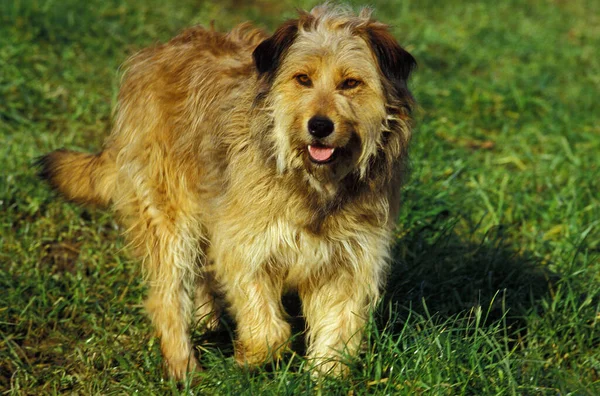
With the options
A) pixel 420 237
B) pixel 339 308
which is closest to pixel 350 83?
pixel 339 308

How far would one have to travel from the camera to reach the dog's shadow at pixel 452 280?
494 centimetres

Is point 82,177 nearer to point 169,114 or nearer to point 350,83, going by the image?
point 169,114

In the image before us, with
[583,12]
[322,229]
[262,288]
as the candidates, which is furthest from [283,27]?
[583,12]

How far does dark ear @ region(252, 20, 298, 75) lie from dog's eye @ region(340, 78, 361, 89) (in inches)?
12.2

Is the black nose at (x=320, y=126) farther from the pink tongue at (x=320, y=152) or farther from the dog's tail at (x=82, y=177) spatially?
the dog's tail at (x=82, y=177)

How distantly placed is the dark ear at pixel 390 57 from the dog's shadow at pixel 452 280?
1.32 metres

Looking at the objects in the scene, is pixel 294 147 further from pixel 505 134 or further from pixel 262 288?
pixel 505 134

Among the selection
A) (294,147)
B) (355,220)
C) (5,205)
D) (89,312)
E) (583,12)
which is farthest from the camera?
(583,12)

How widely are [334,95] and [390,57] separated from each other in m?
0.31

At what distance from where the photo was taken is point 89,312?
4.96 metres

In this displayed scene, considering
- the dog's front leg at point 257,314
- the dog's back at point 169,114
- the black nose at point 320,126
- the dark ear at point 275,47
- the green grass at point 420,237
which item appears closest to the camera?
the black nose at point 320,126

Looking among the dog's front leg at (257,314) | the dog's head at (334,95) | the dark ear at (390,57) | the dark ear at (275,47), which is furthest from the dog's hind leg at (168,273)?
the dark ear at (390,57)

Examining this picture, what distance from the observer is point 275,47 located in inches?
153

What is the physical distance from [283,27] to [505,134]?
159 inches
